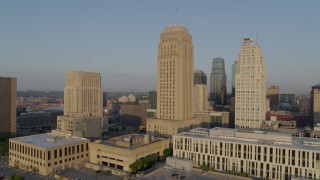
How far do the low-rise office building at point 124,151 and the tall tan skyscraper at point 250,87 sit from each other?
70471mm

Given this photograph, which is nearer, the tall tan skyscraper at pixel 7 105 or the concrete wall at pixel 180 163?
the concrete wall at pixel 180 163

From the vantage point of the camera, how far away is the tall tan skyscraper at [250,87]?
7072 inches

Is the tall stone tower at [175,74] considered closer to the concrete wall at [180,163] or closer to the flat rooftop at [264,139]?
the flat rooftop at [264,139]

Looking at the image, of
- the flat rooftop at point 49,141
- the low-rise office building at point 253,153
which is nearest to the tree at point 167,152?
the low-rise office building at point 253,153

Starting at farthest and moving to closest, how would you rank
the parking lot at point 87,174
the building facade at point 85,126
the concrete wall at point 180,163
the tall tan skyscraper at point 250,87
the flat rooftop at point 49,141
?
the tall tan skyscraper at point 250,87, the building facade at point 85,126, the flat rooftop at point 49,141, the concrete wall at point 180,163, the parking lot at point 87,174

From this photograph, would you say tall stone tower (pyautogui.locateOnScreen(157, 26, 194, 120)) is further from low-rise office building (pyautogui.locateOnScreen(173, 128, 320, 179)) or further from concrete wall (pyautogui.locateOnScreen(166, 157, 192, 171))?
concrete wall (pyautogui.locateOnScreen(166, 157, 192, 171))

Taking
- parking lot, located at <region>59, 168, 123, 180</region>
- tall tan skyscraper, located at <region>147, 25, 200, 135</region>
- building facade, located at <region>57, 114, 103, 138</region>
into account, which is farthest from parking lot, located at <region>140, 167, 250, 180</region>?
building facade, located at <region>57, 114, 103, 138</region>

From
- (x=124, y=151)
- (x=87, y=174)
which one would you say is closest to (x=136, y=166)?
(x=124, y=151)

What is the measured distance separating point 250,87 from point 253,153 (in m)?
82.2

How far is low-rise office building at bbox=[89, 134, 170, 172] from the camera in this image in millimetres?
117938

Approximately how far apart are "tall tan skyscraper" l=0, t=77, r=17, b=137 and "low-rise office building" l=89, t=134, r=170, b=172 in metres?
95.3

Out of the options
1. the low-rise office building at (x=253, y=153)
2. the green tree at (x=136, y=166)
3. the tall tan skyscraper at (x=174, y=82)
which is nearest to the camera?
the low-rise office building at (x=253, y=153)

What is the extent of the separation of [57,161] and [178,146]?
5041 centimetres

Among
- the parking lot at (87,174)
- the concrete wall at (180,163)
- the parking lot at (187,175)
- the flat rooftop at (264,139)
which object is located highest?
the flat rooftop at (264,139)
